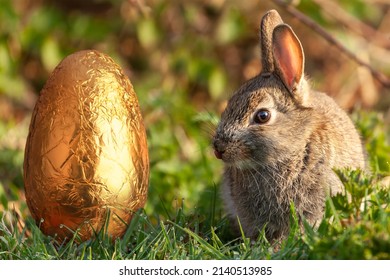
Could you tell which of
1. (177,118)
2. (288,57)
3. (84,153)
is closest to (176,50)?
(177,118)

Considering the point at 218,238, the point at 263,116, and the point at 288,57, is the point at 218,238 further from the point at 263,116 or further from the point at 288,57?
the point at 288,57

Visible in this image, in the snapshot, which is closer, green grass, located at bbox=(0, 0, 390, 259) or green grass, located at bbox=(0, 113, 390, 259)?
green grass, located at bbox=(0, 113, 390, 259)

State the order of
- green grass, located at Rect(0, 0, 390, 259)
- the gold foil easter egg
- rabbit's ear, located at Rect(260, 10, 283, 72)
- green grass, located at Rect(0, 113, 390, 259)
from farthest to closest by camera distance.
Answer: rabbit's ear, located at Rect(260, 10, 283, 72), the gold foil easter egg, green grass, located at Rect(0, 0, 390, 259), green grass, located at Rect(0, 113, 390, 259)

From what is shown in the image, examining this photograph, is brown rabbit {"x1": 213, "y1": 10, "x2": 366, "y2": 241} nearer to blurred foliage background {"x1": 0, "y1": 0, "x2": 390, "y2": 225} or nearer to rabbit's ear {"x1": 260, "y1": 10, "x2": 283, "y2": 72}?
rabbit's ear {"x1": 260, "y1": 10, "x2": 283, "y2": 72}

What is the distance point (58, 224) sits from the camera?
10.7 feet

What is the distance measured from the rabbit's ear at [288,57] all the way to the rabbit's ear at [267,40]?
0.30ft

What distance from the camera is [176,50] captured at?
6.38 metres

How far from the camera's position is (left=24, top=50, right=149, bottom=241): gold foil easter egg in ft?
10.3

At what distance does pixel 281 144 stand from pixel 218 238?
0.49 m

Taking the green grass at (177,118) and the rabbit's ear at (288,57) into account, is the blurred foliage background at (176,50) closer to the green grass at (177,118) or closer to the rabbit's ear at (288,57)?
the green grass at (177,118)

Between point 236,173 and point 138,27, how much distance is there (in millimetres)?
3014

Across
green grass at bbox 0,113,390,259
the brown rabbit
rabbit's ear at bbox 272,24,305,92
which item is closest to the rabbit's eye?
the brown rabbit
